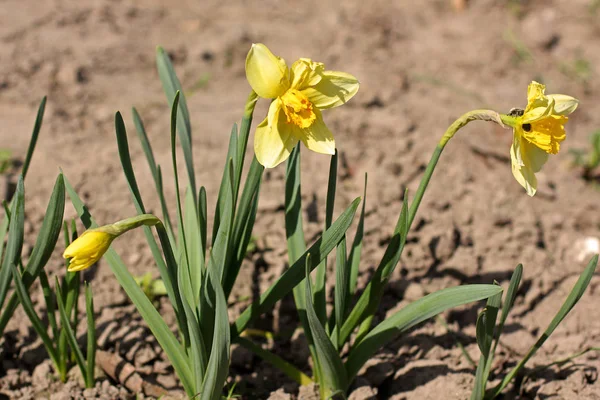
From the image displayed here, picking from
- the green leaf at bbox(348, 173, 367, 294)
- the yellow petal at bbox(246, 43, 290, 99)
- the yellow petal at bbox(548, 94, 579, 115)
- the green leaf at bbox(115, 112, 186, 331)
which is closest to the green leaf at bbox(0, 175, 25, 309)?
the green leaf at bbox(115, 112, 186, 331)

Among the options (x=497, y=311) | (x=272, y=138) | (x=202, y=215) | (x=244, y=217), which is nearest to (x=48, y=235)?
(x=202, y=215)

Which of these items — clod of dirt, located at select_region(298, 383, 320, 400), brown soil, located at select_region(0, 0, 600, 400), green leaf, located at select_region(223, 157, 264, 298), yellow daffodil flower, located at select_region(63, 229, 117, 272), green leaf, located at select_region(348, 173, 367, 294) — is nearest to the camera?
yellow daffodil flower, located at select_region(63, 229, 117, 272)

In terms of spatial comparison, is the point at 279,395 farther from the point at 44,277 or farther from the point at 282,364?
the point at 44,277

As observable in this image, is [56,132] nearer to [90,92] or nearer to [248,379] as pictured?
[90,92]

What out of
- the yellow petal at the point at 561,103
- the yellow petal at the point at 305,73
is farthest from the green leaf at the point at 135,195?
the yellow petal at the point at 561,103

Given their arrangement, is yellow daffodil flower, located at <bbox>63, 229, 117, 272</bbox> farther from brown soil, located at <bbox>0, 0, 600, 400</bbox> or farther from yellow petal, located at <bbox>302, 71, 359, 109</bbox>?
brown soil, located at <bbox>0, 0, 600, 400</bbox>

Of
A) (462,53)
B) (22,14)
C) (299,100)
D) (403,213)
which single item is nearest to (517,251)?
(403,213)
